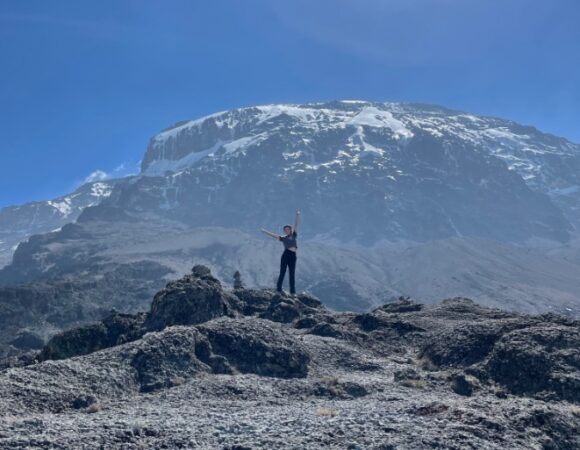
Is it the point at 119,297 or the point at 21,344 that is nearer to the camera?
the point at 21,344

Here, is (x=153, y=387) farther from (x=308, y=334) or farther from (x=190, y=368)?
(x=308, y=334)

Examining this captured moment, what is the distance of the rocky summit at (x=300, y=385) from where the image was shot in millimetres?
14008

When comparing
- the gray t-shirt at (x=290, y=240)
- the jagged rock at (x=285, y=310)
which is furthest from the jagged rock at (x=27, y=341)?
the gray t-shirt at (x=290, y=240)

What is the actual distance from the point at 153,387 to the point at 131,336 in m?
8.30

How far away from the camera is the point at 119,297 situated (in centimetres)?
16512

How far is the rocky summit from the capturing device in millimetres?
14008

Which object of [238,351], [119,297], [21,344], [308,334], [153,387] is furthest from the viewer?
[119,297]

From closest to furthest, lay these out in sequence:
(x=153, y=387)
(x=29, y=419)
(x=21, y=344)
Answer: (x=29, y=419)
(x=153, y=387)
(x=21, y=344)

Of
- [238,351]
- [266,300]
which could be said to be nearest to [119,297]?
[266,300]

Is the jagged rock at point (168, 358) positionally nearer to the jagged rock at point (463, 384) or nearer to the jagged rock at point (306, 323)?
the jagged rock at point (463, 384)

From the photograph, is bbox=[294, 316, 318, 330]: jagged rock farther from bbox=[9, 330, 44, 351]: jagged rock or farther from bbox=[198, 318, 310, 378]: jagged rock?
bbox=[9, 330, 44, 351]: jagged rock

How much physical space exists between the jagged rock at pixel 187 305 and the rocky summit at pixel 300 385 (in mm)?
62

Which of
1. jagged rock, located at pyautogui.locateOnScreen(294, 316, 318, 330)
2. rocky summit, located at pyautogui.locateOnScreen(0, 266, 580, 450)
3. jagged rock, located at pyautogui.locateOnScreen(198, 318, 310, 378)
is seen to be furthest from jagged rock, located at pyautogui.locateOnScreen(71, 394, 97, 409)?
jagged rock, located at pyautogui.locateOnScreen(294, 316, 318, 330)

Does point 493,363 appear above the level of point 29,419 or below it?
above
